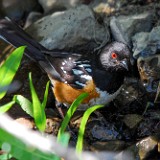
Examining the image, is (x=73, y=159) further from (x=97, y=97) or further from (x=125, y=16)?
(x=125, y=16)

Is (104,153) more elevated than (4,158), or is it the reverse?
(4,158)

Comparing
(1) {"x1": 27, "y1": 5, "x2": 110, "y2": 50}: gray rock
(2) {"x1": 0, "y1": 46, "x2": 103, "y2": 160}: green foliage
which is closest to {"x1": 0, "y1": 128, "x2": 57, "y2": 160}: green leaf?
(2) {"x1": 0, "y1": 46, "x2": 103, "y2": 160}: green foliage

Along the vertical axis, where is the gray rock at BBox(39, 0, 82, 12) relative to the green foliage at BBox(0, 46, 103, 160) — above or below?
below

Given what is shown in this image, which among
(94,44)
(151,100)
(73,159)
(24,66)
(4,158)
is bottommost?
(151,100)

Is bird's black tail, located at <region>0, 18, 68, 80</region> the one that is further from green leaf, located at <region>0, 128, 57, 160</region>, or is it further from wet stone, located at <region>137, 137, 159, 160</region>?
green leaf, located at <region>0, 128, 57, 160</region>

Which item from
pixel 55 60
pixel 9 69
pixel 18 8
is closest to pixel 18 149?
pixel 9 69

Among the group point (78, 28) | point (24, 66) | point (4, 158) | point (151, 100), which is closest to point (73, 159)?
point (4, 158)
